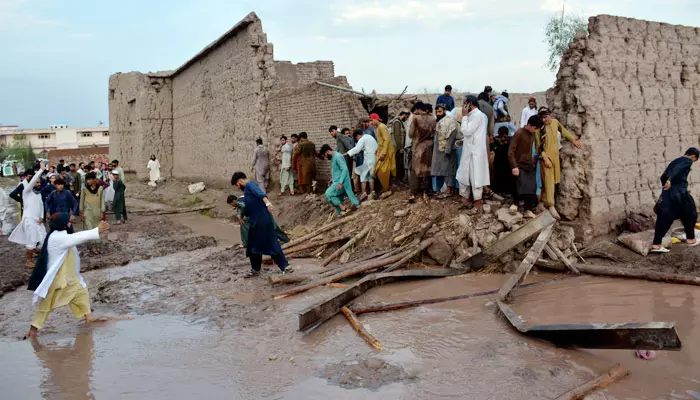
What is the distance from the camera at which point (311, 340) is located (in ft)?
17.1

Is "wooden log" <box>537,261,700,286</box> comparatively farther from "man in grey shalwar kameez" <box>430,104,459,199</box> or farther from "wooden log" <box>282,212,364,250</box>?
"wooden log" <box>282,212,364,250</box>

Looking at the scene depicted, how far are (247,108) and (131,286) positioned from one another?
8.10 metres

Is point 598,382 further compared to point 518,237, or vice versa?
point 518,237

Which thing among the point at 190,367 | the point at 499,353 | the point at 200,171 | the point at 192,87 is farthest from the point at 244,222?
the point at 192,87

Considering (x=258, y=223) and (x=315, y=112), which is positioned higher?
(x=315, y=112)

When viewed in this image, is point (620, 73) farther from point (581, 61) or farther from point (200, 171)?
point (200, 171)

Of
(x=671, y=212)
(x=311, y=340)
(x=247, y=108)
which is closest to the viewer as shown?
(x=311, y=340)

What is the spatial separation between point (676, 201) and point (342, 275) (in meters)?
4.33

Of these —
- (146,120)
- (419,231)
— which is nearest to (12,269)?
(419,231)

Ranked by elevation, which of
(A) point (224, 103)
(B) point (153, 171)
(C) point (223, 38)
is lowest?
(B) point (153, 171)

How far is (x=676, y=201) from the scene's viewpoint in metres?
6.96

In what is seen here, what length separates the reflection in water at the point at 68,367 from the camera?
4363mm

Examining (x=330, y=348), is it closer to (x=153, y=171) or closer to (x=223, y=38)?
(x=223, y=38)

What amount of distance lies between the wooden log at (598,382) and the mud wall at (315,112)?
7884mm
